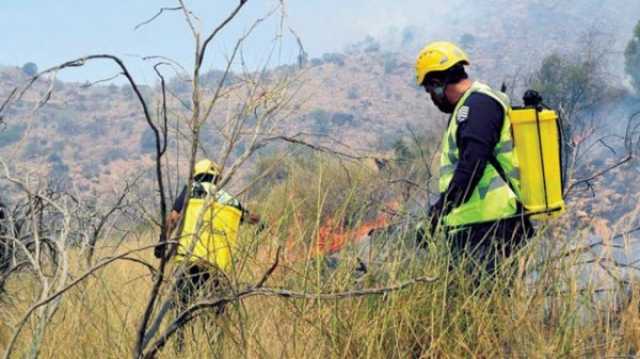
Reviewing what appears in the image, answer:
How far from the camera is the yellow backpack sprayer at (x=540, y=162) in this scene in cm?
378

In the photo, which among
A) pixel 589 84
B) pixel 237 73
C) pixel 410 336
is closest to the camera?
pixel 237 73

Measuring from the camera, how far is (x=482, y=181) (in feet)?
12.6

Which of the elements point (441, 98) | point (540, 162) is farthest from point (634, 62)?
point (540, 162)

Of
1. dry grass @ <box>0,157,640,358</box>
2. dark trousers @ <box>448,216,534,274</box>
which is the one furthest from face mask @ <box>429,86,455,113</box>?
dry grass @ <box>0,157,640,358</box>

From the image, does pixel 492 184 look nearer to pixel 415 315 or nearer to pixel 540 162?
pixel 540 162

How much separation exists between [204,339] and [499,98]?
64.6 inches

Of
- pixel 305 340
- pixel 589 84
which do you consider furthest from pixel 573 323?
pixel 589 84

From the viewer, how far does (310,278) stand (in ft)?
10.8

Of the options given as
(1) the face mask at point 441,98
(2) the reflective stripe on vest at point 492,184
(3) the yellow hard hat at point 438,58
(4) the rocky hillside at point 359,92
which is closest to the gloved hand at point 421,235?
(2) the reflective stripe on vest at point 492,184

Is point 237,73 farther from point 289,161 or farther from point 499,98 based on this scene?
point 499,98

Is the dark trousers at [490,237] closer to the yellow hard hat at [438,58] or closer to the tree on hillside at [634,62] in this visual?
the yellow hard hat at [438,58]

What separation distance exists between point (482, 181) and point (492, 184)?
0.15 ft

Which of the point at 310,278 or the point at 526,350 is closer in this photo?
the point at 526,350

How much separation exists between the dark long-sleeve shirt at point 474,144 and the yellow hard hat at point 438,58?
285 mm
